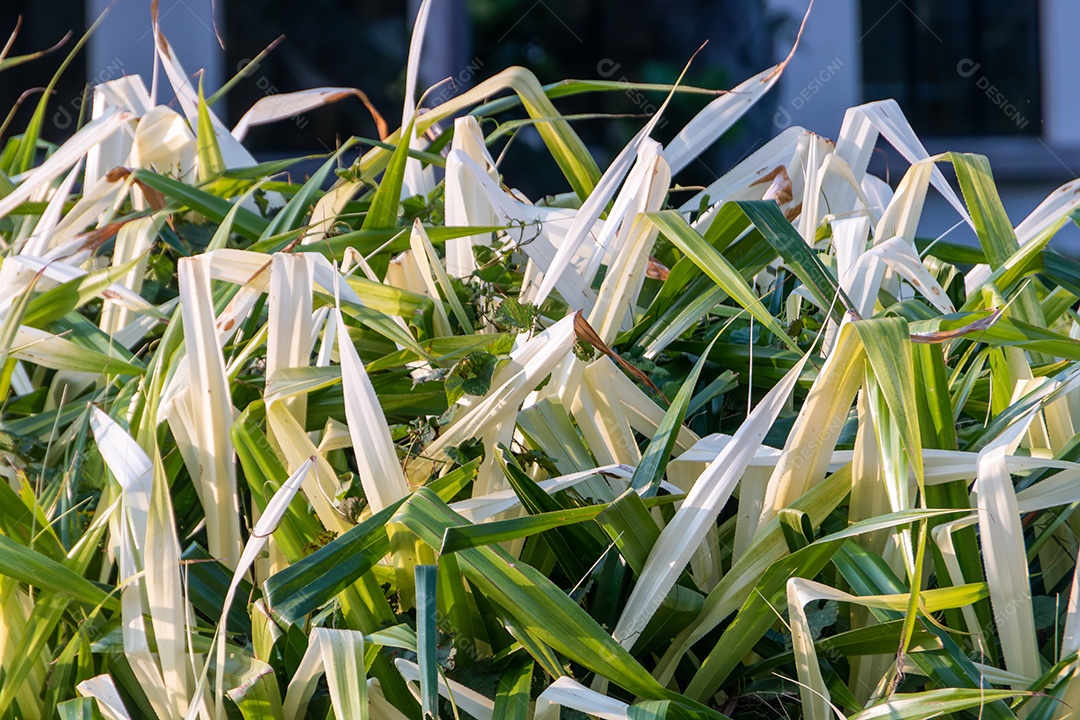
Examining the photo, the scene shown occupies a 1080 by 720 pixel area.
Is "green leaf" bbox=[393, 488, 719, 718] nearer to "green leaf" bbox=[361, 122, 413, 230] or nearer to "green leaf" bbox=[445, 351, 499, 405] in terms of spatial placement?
"green leaf" bbox=[445, 351, 499, 405]

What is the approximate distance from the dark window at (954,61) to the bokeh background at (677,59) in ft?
0.03

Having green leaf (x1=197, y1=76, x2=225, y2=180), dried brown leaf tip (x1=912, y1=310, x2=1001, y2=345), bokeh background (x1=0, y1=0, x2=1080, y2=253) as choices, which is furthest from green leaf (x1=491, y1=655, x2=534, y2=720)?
bokeh background (x1=0, y1=0, x2=1080, y2=253)

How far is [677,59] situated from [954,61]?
2.13m

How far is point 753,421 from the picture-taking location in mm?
552

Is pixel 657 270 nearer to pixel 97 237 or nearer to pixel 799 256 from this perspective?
pixel 799 256

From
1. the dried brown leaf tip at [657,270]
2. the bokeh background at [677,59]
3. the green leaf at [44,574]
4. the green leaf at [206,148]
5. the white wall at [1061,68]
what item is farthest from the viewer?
the white wall at [1061,68]

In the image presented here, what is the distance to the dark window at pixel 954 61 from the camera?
761cm

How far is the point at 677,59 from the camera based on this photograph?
7.16m

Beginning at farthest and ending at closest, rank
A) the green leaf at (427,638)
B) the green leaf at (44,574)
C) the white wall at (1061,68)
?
the white wall at (1061,68)
the green leaf at (44,574)
the green leaf at (427,638)

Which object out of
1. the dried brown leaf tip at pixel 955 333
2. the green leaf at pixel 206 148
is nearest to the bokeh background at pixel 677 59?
the green leaf at pixel 206 148

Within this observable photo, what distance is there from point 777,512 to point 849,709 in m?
0.11

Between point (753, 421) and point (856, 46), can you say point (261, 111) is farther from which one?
point (856, 46)

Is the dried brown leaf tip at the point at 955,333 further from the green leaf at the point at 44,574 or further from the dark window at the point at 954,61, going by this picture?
the dark window at the point at 954,61

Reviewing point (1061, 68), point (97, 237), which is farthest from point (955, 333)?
point (1061, 68)
